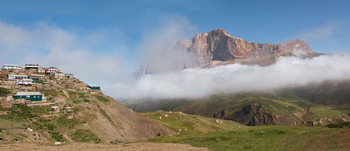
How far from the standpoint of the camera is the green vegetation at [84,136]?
75519 millimetres

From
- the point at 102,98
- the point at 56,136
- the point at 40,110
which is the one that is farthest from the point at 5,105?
the point at 102,98

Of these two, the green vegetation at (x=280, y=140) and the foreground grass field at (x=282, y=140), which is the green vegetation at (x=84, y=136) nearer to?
the green vegetation at (x=280, y=140)

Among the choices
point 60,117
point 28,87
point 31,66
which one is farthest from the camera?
point 31,66

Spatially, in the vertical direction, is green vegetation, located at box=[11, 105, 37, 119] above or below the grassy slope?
above

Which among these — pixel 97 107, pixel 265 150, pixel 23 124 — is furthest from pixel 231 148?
pixel 97 107

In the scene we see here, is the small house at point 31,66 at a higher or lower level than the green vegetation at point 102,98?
higher

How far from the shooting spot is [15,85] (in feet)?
343

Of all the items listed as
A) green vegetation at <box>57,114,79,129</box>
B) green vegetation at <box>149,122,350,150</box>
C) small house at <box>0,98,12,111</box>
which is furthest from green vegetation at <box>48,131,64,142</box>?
green vegetation at <box>149,122,350,150</box>

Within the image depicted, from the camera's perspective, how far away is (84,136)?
7831 centimetres

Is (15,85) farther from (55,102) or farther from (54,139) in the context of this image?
(54,139)

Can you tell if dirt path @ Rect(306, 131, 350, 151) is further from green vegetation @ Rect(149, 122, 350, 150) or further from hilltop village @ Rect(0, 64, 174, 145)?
hilltop village @ Rect(0, 64, 174, 145)

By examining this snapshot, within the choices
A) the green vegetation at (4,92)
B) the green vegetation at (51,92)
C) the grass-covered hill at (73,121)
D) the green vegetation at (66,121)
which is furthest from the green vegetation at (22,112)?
the green vegetation at (51,92)

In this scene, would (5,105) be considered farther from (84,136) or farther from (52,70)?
(52,70)

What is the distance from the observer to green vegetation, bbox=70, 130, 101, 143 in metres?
75.5
